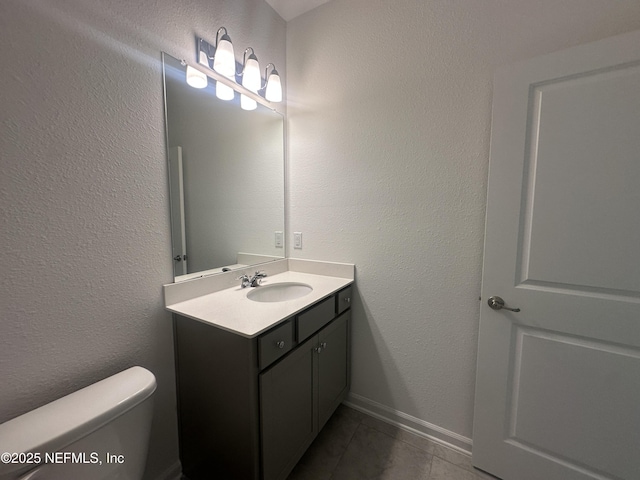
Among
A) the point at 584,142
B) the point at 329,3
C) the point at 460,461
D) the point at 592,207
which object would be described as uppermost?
the point at 329,3

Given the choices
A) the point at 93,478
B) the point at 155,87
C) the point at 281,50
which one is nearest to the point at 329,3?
the point at 281,50

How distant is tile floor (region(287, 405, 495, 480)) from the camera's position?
1294 millimetres

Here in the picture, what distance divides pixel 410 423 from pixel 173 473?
1.27 m

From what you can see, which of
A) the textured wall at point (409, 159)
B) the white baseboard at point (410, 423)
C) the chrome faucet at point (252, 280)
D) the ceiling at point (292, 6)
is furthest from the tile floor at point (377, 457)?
the ceiling at point (292, 6)

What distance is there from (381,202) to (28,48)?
1492 millimetres

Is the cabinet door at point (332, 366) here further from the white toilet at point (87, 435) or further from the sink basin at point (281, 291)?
the white toilet at point (87, 435)

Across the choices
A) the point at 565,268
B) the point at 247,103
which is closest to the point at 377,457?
the point at 565,268

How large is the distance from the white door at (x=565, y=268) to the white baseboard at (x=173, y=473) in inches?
59.8

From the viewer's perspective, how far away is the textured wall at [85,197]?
0.79 metres

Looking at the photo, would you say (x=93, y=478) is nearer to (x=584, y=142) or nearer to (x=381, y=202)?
(x=381, y=202)

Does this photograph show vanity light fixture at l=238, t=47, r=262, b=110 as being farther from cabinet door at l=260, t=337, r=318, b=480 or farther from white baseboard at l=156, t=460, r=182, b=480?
white baseboard at l=156, t=460, r=182, b=480

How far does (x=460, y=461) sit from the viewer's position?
1.37m

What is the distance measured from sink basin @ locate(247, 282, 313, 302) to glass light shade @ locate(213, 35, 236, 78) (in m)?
1.15

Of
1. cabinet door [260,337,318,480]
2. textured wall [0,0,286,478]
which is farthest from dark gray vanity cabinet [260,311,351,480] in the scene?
textured wall [0,0,286,478]
